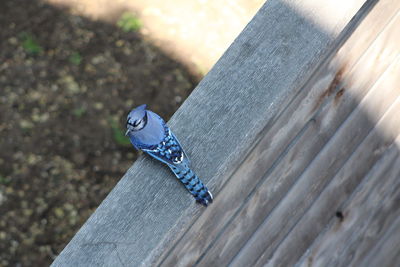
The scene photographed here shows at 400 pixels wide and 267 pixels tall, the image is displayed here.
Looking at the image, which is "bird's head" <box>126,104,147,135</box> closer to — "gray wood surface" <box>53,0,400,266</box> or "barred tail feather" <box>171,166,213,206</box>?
"gray wood surface" <box>53,0,400,266</box>

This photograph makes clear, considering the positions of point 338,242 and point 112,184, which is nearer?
point 338,242

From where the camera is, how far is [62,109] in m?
Answer: 4.32

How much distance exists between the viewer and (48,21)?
15.3ft

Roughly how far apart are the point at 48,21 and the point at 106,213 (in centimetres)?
336

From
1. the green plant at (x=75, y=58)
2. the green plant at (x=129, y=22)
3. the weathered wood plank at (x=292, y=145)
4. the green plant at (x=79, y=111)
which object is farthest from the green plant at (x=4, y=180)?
the weathered wood plank at (x=292, y=145)

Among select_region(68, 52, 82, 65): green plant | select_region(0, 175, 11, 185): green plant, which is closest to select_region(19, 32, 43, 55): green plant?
select_region(68, 52, 82, 65): green plant

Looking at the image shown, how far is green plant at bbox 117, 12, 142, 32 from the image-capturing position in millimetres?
4652

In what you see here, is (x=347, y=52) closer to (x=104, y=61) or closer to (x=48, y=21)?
(x=104, y=61)

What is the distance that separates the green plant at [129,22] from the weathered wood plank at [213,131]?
290 centimetres

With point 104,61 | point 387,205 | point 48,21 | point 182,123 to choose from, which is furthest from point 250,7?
point 182,123

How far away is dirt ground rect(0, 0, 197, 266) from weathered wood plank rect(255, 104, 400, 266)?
78.5 inches

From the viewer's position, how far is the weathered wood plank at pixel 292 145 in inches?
72.2

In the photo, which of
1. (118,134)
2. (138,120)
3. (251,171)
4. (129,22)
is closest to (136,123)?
(138,120)

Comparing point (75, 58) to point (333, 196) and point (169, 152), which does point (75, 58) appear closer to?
point (333, 196)
